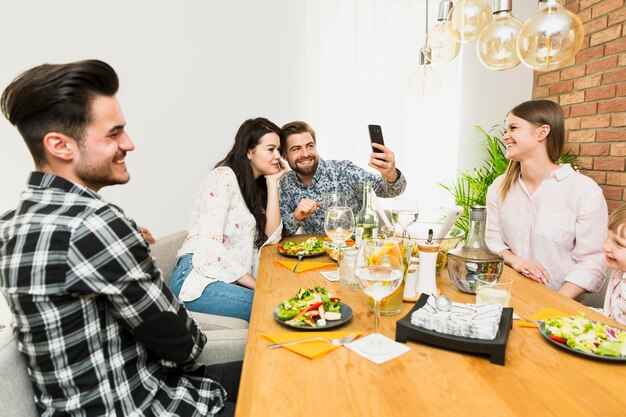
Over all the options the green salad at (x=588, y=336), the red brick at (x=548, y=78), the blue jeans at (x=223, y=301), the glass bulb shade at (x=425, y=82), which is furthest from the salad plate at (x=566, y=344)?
the red brick at (x=548, y=78)

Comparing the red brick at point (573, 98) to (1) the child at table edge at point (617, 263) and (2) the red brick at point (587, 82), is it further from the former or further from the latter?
(1) the child at table edge at point (617, 263)

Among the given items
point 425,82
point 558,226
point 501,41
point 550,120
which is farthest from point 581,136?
point 501,41

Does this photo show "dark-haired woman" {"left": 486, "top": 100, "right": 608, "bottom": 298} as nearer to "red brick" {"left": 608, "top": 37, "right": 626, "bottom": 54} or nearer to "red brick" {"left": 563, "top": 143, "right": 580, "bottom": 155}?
"red brick" {"left": 608, "top": 37, "right": 626, "bottom": 54}

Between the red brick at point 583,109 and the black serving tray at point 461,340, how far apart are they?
2560mm

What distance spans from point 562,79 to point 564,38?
91.8 inches

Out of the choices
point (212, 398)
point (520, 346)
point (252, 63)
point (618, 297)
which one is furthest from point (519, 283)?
point (252, 63)

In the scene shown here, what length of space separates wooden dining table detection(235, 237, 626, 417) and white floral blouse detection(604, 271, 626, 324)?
1.91ft

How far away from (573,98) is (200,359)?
10.5 feet

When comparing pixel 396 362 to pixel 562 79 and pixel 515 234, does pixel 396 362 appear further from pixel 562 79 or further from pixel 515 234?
pixel 562 79

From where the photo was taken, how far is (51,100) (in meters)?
1.04

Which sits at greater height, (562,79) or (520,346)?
(562,79)

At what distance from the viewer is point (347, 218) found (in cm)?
176

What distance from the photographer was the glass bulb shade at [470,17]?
1.80 meters

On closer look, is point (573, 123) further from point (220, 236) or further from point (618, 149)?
point (220, 236)
